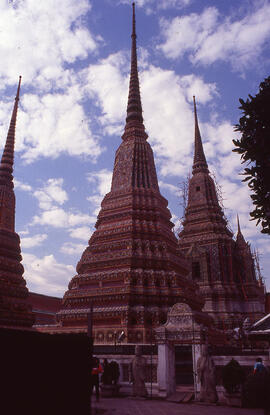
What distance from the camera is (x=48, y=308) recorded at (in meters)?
38.2

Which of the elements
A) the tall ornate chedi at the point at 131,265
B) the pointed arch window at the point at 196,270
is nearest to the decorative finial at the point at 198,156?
the pointed arch window at the point at 196,270

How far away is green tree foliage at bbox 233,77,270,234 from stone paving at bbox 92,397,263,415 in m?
5.40

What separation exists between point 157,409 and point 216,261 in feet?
88.9

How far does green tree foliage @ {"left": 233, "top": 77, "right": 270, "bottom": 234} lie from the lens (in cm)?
895

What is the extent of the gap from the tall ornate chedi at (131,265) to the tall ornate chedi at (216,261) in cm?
1039

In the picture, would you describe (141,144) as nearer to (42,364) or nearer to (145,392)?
(145,392)

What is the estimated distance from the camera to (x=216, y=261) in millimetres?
36250

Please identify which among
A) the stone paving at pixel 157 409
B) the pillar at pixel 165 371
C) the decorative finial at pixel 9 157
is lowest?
the stone paving at pixel 157 409

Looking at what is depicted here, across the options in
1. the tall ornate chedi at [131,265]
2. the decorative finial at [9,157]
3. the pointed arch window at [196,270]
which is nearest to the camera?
the tall ornate chedi at [131,265]

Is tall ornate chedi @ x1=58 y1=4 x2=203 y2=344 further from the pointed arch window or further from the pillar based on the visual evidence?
the pointed arch window

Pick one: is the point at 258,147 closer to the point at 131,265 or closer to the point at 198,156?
the point at 131,265

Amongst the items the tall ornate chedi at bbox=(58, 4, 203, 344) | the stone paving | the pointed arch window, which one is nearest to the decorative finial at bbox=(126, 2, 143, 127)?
Result: the tall ornate chedi at bbox=(58, 4, 203, 344)

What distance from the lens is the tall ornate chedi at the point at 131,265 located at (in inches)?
801

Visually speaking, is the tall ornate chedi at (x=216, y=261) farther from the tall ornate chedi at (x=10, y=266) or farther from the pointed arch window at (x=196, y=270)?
the tall ornate chedi at (x=10, y=266)
